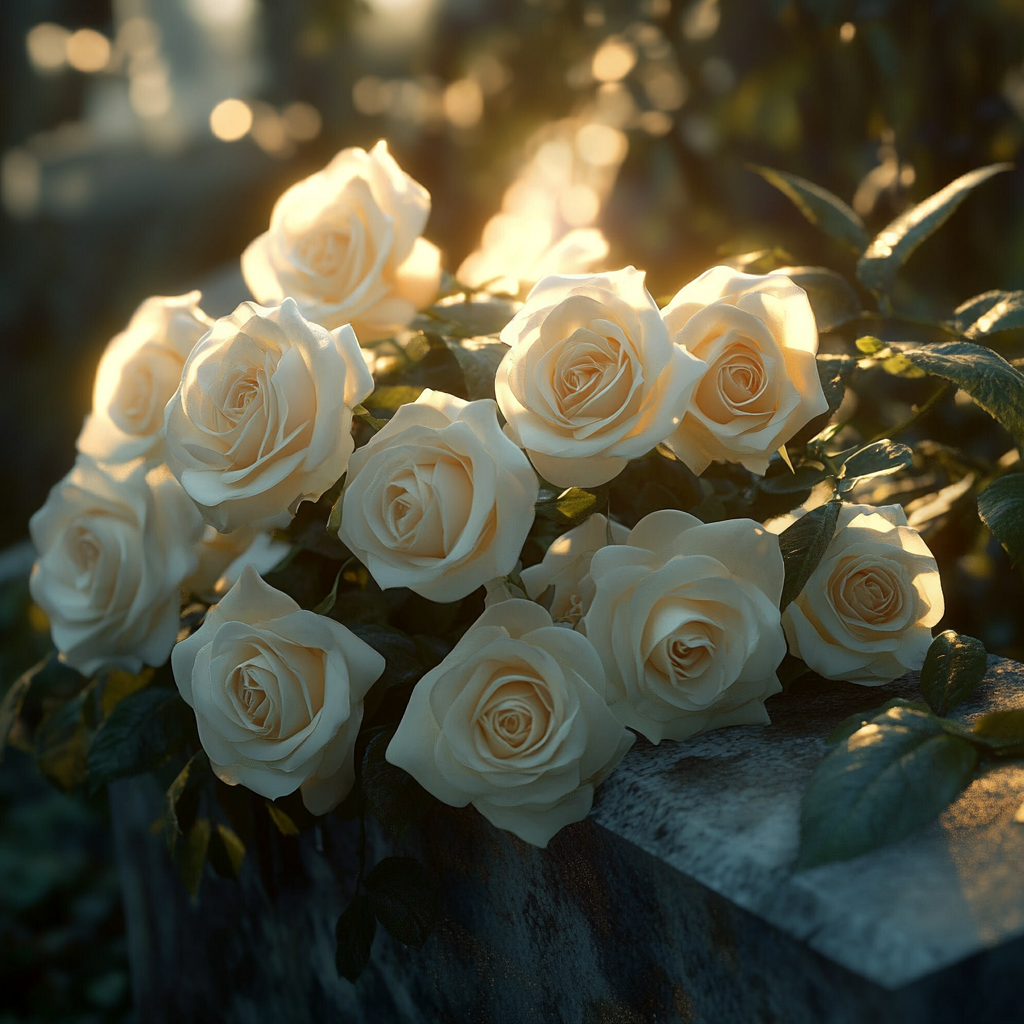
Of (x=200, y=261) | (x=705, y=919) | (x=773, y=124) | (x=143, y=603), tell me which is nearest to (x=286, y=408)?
(x=143, y=603)

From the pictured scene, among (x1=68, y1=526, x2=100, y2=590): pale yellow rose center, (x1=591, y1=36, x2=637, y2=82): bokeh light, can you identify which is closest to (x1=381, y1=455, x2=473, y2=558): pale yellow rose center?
(x1=68, y1=526, x2=100, y2=590): pale yellow rose center

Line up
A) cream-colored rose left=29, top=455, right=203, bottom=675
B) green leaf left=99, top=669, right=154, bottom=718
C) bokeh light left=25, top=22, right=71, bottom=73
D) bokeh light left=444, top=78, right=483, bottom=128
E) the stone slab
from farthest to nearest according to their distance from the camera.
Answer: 1. bokeh light left=25, top=22, right=71, bottom=73
2. bokeh light left=444, top=78, right=483, bottom=128
3. green leaf left=99, top=669, right=154, bottom=718
4. cream-colored rose left=29, top=455, right=203, bottom=675
5. the stone slab

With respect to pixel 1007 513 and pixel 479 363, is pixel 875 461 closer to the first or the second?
pixel 1007 513

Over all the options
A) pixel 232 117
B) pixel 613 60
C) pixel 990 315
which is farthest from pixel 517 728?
pixel 232 117

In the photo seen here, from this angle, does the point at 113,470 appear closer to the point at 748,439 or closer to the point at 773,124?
the point at 748,439

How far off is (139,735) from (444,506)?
13.5 inches

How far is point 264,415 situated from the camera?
0.54 metres

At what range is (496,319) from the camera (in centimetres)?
75

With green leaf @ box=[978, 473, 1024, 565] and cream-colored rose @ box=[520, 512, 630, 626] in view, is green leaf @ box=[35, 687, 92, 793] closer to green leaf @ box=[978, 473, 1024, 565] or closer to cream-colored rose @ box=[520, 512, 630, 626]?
cream-colored rose @ box=[520, 512, 630, 626]

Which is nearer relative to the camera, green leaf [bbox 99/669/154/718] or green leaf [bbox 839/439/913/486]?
green leaf [bbox 839/439/913/486]

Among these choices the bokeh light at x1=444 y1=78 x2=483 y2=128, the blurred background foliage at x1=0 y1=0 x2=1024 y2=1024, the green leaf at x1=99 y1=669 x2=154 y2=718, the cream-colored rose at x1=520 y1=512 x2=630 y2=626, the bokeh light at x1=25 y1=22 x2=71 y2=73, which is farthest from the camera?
the bokeh light at x1=25 y1=22 x2=71 y2=73

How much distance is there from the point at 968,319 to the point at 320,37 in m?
1.48

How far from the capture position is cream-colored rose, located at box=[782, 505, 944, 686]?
0.55 metres

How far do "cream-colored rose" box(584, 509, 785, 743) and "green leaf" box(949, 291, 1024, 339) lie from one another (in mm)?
268
